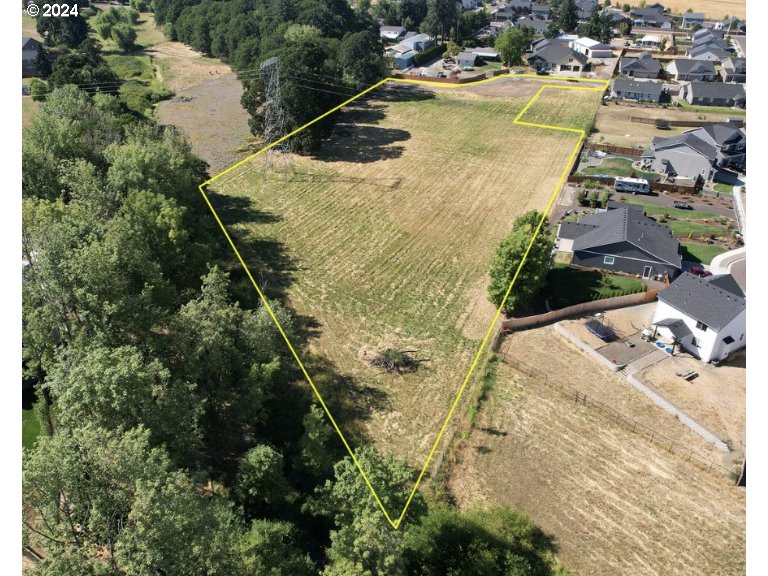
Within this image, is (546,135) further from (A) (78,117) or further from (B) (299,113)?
(A) (78,117)

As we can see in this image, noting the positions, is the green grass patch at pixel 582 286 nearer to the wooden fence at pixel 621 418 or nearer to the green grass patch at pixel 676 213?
the wooden fence at pixel 621 418

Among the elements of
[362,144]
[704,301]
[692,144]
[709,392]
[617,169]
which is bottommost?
[709,392]

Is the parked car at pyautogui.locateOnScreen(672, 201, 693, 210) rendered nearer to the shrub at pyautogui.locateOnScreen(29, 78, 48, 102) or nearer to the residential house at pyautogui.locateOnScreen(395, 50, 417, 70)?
the residential house at pyautogui.locateOnScreen(395, 50, 417, 70)

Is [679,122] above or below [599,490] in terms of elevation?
above

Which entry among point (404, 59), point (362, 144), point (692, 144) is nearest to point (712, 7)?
point (404, 59)

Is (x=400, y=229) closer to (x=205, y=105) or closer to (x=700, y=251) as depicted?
(x=700, y=251)
